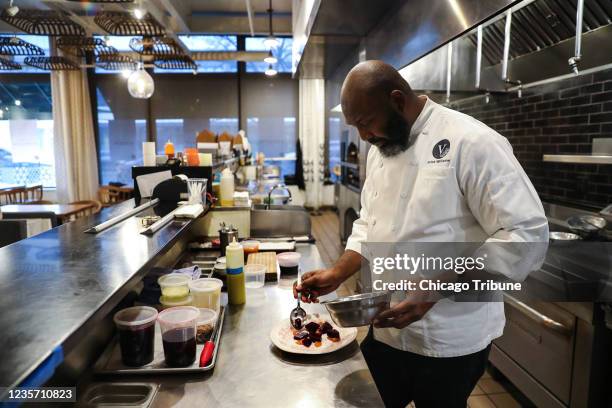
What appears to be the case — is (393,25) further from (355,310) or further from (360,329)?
(355,310)

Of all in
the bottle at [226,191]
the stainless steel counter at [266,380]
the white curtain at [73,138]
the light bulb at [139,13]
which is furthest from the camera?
the white curtain at [73,138]

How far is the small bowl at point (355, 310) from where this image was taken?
1.12 metres

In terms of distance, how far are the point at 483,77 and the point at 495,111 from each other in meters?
0.30

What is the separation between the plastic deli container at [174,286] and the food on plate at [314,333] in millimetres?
421

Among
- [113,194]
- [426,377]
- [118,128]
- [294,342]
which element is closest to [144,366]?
[294,342]

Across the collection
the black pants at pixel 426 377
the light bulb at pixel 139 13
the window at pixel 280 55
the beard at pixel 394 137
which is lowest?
the black pants at pixel 426 377

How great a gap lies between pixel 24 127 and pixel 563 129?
912 centimetres

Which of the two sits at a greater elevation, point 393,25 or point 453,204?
point 393,25

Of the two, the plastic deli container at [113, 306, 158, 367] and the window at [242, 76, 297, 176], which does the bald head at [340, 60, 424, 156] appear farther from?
the window at [242, 76, 297, 176]

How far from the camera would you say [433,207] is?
1302 millimetres

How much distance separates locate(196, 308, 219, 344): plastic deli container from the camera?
1.35 metres

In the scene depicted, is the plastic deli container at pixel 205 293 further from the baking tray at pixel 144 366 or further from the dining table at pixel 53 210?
the dining table at pixel 53 210

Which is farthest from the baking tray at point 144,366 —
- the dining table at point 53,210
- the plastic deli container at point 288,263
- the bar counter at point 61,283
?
the dining table at point 53,210

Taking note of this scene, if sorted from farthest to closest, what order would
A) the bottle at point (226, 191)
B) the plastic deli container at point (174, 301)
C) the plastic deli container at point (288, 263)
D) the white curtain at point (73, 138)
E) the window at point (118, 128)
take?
1. the window at point (118, 128)
2. the white curtain at point (73, 138)
3. the bottle at point (226, 191)
4. the plastic deli container at point (288, 263)
5. the plastic deli container at point (174, 301)
